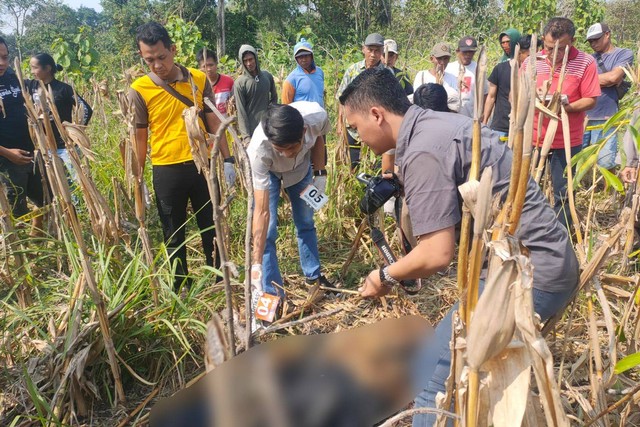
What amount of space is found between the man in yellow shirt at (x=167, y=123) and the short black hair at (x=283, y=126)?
15.1 inches

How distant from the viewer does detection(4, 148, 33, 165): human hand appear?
2.96 metres

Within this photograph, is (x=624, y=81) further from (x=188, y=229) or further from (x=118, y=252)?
(x=118, y=252)

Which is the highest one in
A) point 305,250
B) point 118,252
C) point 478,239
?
point 478,239

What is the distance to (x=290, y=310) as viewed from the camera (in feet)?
8.55

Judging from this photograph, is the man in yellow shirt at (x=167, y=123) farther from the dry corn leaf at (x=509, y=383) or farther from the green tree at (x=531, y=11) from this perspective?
the green tree at (x=531, y=11)

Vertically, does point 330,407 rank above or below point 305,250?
above

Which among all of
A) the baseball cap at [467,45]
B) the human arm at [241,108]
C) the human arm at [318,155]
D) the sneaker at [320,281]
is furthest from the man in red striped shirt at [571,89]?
the human arm at [241,108]

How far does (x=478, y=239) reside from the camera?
2.23 ft

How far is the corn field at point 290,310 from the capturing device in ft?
2.20

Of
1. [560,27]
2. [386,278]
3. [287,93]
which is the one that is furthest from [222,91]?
[386,278]

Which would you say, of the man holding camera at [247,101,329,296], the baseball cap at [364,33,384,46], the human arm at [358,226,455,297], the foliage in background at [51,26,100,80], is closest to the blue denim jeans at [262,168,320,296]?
the man holding camera at [247,101,329,296]

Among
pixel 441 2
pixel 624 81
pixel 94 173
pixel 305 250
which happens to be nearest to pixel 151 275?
pixel 305 250

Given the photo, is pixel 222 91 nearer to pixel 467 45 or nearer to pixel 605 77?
pixel 467 45

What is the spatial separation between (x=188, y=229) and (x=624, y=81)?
12.7 feet
